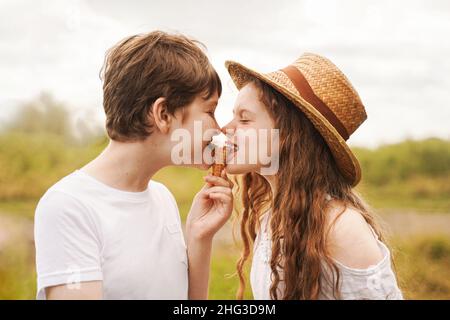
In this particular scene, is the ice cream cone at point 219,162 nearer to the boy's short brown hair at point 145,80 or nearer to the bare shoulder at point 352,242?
the boy's short brown hair at point 145,80

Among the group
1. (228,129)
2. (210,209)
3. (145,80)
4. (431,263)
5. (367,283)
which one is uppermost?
(145,80)

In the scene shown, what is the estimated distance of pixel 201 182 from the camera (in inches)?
192

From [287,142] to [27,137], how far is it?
11.3 feet

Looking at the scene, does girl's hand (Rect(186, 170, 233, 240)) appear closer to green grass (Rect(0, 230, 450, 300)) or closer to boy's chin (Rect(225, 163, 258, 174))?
boy's chin (Rect(225, 163, 258, 174))

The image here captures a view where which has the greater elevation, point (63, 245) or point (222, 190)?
point (222, 190)

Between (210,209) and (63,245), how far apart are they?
0.59m

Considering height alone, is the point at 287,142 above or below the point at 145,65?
below

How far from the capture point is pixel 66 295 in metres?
1.59

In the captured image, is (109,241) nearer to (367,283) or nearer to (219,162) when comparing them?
(219,162)

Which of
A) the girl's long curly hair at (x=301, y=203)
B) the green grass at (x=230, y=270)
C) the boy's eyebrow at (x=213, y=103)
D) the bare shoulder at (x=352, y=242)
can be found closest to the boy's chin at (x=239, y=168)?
the girl's long curly hair at (x=301, y=203)

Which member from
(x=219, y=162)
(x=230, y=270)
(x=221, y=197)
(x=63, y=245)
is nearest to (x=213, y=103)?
(x=219, y=162)

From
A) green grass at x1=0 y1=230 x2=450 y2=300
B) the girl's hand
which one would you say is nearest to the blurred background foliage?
green grass at x1=0 y1=230 x2=450 y2=300
